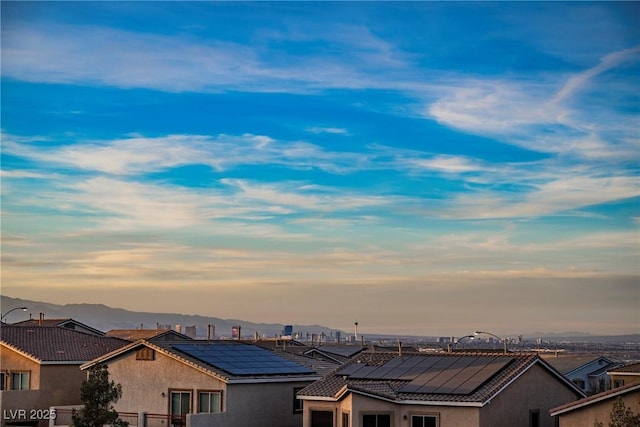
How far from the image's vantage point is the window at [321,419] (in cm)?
3781

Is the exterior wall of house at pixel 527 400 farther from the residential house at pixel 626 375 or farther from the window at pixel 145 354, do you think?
the window at pixel 145 354

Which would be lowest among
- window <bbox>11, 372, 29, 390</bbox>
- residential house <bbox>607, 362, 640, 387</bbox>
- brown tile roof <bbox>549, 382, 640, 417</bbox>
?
brown tile roof <bbox>549, 382, 640, 417</bbox>

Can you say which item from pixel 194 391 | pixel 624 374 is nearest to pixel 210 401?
pixel 194 391

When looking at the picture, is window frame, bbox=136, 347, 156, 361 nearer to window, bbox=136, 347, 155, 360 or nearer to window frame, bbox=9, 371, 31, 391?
window, bbox=136, 347, 155, 360

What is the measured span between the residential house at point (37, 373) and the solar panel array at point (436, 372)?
1609cm

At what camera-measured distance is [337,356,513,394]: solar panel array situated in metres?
37.3

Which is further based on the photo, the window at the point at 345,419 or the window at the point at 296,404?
the window at the point at 296,404

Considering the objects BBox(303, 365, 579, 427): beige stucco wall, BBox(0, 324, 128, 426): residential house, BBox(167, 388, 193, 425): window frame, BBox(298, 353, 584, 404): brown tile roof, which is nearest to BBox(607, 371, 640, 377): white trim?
BBox(298, 353, 584, 404): brown tile roof

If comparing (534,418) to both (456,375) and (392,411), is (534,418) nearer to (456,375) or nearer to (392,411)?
(456,375)

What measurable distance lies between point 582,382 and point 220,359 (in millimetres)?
31262

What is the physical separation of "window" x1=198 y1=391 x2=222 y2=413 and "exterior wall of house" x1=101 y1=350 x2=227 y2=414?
0.22m

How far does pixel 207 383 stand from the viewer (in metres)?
41.8

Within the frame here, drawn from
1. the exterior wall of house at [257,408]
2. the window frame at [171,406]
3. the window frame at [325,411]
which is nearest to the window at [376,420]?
the window frame at [325,411]

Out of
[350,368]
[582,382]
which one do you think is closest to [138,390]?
[350,368]
